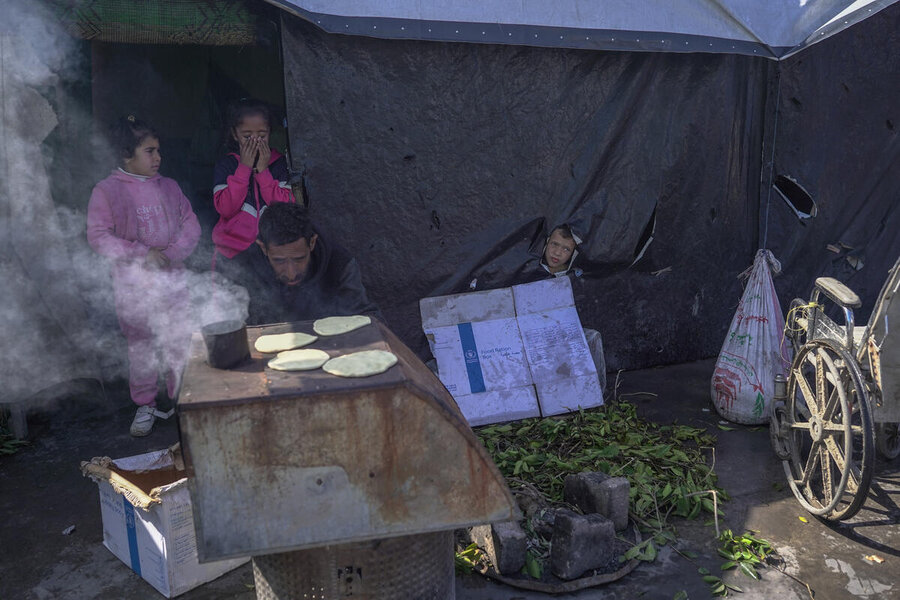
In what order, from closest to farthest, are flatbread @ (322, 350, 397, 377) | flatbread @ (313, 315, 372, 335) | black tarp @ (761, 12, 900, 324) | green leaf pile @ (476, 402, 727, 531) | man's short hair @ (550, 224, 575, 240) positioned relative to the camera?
1. flatbread @ (322, 350, 397, 377)
2. flatbread @ (313, 315, 372, 335)
3. green leaf pile @ (476, 402, 727, 531)
4. man's short hair @ (550, 224, 575, 240)
5. black tarp @ (761, 12, 900, 324)

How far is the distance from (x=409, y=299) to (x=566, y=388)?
51.6 inches

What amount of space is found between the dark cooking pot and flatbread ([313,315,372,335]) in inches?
16.9

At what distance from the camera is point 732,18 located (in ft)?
17.4

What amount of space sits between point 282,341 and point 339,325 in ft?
0.96

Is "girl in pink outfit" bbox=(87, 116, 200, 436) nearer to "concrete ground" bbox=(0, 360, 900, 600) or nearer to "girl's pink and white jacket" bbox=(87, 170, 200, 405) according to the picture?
"girl's pink and white jacket" bbox=(87, 170, 200, 405)

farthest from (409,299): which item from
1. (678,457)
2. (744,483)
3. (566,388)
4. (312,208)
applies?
(744,483)

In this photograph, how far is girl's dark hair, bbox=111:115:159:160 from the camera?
479cm

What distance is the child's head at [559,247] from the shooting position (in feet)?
18.5

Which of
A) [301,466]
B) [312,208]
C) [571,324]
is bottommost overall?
[301,466]

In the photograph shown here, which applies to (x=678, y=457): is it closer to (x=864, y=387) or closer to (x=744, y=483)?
(x=744, y=483)

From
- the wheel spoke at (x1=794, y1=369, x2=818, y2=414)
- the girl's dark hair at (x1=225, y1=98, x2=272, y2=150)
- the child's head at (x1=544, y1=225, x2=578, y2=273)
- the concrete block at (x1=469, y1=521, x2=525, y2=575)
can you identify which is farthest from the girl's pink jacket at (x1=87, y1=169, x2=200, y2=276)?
the wheel spoke at (x1=794, y1=369, x2=818, y2=414)

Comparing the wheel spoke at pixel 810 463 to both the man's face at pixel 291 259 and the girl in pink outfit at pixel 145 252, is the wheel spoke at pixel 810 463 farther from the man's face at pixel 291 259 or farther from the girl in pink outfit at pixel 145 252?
the girl in pink outfit at pixel 145 252

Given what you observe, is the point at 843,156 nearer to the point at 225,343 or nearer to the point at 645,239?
the point at 645,239

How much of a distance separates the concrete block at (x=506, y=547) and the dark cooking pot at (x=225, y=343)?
1.49 meters
